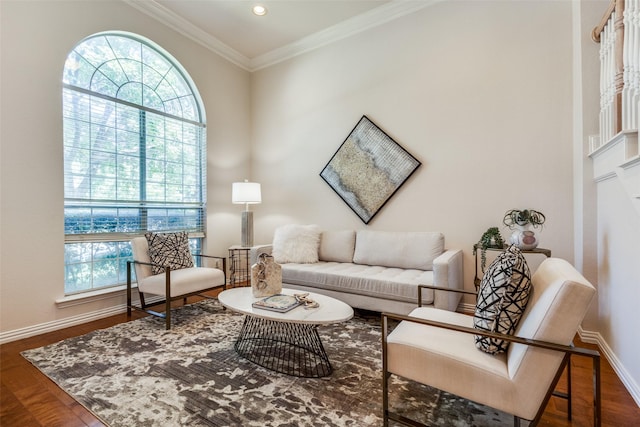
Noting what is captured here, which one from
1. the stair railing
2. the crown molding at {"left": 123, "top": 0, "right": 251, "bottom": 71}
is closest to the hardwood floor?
the stair railing

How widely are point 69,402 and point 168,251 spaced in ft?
5.27

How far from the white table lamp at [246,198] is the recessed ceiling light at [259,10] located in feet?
6.62

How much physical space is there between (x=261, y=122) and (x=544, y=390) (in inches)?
175

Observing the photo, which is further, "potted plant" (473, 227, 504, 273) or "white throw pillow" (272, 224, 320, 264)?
"white throw pillow" (272, 224, 320, 264)

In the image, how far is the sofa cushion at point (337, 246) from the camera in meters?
3.55

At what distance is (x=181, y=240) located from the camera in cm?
329

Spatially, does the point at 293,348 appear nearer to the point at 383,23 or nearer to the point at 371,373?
the point at 371,373

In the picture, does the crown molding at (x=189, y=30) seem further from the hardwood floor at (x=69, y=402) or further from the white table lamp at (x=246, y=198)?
the hardwood floor at (x=69, y=402)

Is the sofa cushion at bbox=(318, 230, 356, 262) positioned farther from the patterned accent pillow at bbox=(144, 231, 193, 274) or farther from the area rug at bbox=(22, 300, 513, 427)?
the patterned accent pillow at bbox=(144, 231, 193, 274)

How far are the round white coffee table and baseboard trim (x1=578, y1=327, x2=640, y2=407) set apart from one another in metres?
1.65

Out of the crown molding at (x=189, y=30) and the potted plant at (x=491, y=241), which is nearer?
the potted plant at (x=491, y=241)

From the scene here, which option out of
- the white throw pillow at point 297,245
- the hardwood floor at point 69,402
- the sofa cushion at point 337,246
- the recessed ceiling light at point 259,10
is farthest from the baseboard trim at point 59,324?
the recessed ceiling light at point 259,10

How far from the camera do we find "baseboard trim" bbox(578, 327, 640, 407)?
5.55ft

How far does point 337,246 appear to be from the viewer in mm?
3594
